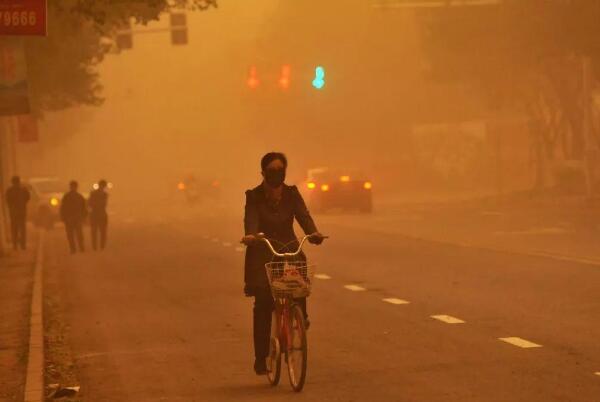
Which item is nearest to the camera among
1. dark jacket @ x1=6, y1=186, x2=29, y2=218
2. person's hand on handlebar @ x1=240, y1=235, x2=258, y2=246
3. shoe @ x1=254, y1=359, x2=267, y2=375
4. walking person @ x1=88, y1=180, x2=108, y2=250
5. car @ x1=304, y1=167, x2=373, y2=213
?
person's hand on handlebar @ x1=240, y1=235, x2=258, y2=246

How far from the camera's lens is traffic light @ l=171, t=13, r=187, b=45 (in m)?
37.3

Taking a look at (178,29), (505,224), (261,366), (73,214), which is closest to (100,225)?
(73,214)

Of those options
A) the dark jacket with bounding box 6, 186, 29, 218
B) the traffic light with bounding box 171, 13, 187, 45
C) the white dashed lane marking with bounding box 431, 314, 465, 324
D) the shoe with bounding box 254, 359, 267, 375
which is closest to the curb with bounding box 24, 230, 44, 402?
the shoe with bounding box 254, 359, 267, 375

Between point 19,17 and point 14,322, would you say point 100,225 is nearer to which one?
point 14,322

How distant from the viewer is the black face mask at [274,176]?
1075cm

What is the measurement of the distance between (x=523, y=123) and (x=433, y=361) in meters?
55.5

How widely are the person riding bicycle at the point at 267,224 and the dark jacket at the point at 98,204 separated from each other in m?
23.8

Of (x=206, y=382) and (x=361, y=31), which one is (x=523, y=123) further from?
(x=206, y=382)

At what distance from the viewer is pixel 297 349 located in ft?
34.6

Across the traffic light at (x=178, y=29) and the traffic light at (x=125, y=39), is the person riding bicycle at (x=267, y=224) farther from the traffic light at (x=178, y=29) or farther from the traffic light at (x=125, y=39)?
the traffic light at (x=178, y=29)

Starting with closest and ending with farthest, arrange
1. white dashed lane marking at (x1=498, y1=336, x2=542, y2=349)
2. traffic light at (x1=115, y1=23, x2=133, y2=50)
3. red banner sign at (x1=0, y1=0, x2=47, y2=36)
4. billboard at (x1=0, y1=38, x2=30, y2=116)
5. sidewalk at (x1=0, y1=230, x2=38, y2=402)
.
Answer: sidewalk at (x1=0, y1=230, x2=38, y2=402), white dashed lane marking at (x1=498, y1=336, x2=542, y2=349), red banner sign at (x1=0, y1=0, x2=47, y2=36), billboard at (x1=0, y1=38, x2=30, y2=116), traffic light at (x1=115, y1=23, x2=133, y2=50)

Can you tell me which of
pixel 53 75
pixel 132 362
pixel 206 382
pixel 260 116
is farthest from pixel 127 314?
pixel 260 116

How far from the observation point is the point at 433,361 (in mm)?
11992

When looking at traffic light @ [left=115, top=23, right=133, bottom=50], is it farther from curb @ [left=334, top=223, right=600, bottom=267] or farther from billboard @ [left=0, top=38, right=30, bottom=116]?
billboard @ [left=0, top=38, right=30, bottom=116]
